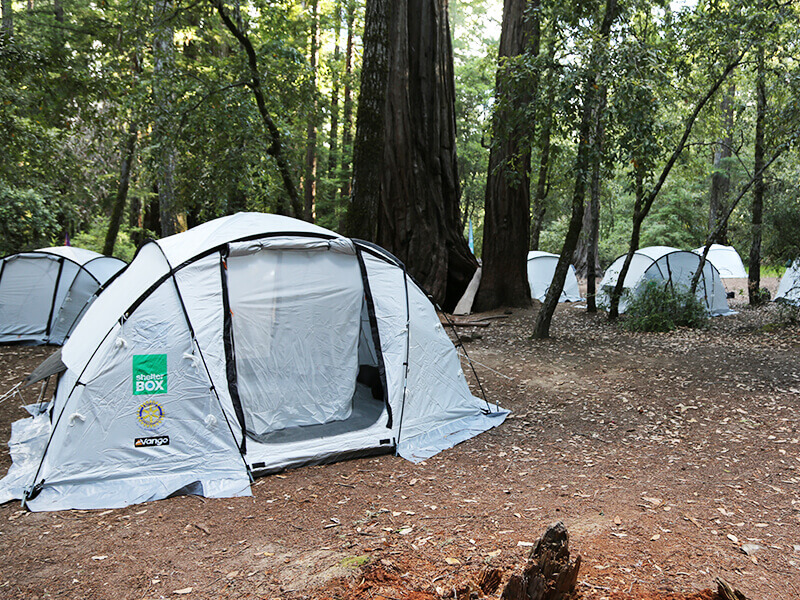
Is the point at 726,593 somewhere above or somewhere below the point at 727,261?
below

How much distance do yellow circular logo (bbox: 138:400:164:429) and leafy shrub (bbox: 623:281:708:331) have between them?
8.54 metres

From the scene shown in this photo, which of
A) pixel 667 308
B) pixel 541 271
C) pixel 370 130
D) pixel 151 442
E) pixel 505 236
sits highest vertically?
pixel 370 130

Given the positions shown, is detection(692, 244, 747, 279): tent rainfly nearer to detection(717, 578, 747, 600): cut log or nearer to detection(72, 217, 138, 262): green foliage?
detection(72, 217, 138, 262): green foliage

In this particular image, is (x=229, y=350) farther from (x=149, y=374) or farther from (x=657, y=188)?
(x=657, y=188)

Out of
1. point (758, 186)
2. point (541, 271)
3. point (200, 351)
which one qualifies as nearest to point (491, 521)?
point (200, 351)

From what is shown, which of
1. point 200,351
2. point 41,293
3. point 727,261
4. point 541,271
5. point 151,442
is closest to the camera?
point 151,442

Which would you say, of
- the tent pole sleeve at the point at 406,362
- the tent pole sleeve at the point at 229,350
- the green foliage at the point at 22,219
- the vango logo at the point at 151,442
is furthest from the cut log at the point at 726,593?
the green foliage at the point at 22,219

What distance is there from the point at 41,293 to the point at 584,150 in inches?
362

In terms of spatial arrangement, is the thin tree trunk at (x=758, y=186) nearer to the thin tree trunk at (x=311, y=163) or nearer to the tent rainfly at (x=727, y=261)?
the tent rainfly at (x=727, y=261)

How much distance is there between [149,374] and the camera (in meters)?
4.36

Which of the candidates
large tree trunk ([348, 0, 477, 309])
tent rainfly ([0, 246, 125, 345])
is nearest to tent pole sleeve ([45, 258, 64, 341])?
tent rainfly ([0, 246, 125, 345])

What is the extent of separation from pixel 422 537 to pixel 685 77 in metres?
9.62

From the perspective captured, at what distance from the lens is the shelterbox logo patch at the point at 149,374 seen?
4.32 m

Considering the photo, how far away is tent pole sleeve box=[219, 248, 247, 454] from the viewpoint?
459 centimetres
